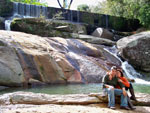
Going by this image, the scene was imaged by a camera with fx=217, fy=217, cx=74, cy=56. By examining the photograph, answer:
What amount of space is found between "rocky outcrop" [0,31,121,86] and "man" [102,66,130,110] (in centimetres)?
514

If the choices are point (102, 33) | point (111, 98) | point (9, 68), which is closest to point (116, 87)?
point (111, 98)

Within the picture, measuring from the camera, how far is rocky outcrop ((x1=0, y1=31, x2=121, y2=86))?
398 inches

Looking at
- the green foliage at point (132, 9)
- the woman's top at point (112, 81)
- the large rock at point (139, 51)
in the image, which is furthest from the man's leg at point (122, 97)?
the green foliage at point (132, 9)

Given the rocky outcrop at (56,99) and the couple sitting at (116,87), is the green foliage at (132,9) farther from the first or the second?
the couple sitting at (116,87)

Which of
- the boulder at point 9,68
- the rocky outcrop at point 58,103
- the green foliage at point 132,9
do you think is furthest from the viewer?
the green foliage at point 132,9

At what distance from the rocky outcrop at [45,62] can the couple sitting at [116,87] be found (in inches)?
203

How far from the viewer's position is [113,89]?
5.78 meters

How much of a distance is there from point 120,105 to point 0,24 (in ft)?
47.2

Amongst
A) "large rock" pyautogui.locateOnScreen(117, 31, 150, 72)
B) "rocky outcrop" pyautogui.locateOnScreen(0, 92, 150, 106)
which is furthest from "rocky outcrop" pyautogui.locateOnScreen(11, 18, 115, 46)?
"rocky outcrop" pyautogui.locateOnScreen(0, 92, 150, 106)

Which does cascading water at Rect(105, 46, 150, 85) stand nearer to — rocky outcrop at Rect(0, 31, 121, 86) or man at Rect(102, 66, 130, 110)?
rocky outcrop at Rect(0, 31, 121, 86)

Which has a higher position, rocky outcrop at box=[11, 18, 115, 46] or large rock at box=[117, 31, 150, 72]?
rocky outcrop at box=[11, 18, 115, 46]

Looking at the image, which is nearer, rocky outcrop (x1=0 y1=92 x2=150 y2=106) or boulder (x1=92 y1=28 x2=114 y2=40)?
rocky outcrop (x1=0 y1=92 x2=150 y2=106)

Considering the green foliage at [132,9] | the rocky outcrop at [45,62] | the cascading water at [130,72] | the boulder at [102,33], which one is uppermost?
the green foliage at [132,9]

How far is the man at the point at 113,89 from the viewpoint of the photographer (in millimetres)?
5731
